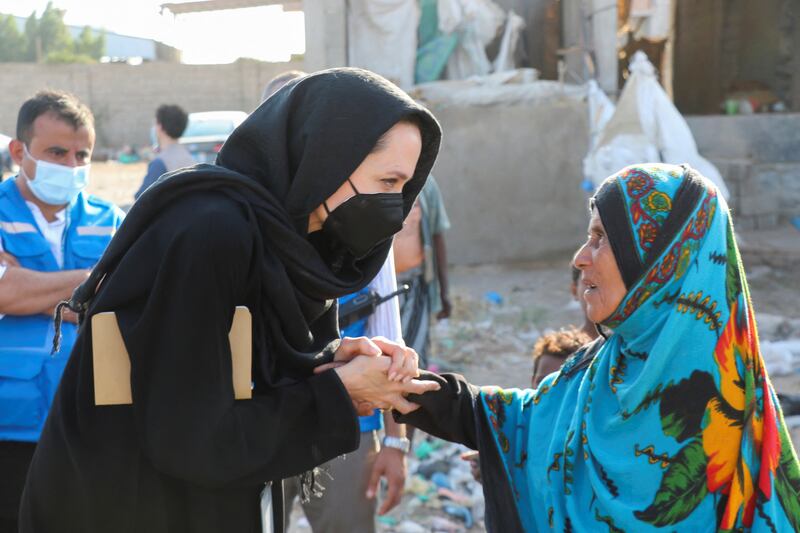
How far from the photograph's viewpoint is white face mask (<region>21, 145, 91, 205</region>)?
308cm

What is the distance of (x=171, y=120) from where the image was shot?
691cm

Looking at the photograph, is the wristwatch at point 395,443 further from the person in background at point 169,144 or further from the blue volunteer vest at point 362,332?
the person in background at point 169,144

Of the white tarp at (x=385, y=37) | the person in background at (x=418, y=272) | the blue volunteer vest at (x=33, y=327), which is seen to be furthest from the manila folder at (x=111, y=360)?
the white tarp at (x=385, y=37)

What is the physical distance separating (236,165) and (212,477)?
658 millimetres

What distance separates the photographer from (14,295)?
2.86 metres

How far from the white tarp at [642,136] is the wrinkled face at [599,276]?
6304 millimetres

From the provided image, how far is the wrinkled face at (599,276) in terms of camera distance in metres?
2.10

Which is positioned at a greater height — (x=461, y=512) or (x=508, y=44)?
(x=508, y=44)

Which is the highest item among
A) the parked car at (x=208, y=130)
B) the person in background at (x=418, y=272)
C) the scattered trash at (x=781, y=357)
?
the person in background at (x=418, y=272)

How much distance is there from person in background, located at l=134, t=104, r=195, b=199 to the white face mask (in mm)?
3462

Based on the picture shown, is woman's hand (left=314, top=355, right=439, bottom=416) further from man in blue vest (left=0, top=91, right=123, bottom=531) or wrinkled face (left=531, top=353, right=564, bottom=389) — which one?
man in blue vest (left=0, top=91, right=123, bottom=531)

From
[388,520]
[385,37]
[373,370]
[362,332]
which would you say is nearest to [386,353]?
[373,370]

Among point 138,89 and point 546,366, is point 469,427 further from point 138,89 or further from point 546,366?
point 138,89

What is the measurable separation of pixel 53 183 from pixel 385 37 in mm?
7115
